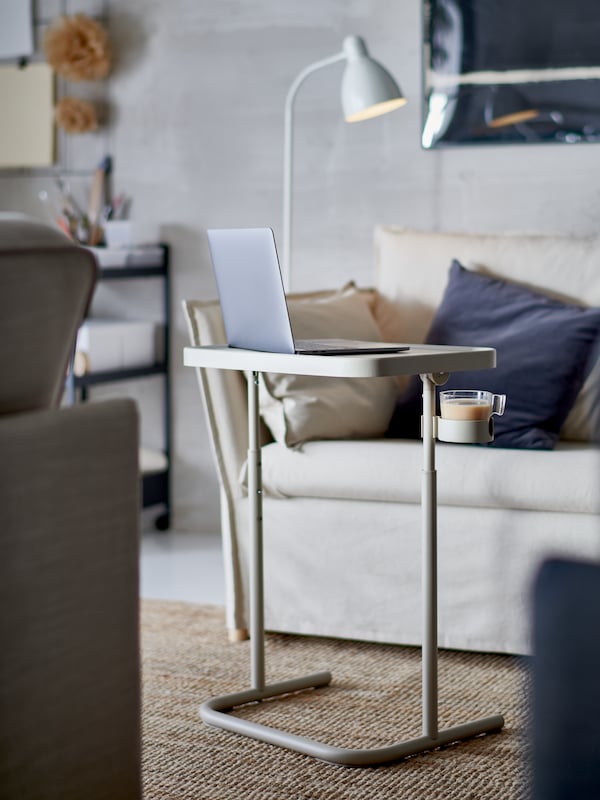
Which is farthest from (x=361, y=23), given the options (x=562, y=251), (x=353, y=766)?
(x=353, y=766)

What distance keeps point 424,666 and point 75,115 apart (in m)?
2.80

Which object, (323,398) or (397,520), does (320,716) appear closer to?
(397,520)

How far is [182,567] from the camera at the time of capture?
12.2 feet

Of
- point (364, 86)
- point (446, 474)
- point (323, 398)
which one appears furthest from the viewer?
point (364, 86)

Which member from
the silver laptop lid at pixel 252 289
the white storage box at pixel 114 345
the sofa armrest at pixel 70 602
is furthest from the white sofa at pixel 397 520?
the sofa armrest at pixel 70 602

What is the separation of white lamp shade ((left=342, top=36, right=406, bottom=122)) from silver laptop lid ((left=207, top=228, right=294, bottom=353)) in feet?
4.03

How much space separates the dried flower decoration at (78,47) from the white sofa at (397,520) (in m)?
1.68

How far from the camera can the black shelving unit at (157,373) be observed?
401 centimetres

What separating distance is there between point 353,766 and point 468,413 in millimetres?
686

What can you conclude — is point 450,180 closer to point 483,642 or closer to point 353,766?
point 483,642

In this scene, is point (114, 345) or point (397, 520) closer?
point (397, 520)

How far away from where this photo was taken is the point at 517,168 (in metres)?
3.65

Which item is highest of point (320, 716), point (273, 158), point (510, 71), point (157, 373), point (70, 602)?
point (510, 71)

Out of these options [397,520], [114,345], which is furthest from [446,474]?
[114,345]
